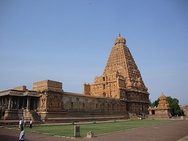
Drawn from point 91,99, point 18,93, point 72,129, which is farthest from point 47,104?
point 72,129

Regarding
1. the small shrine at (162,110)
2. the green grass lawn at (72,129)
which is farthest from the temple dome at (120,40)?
the green grass lawn at (72,129)

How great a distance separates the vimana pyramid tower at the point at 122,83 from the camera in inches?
2299

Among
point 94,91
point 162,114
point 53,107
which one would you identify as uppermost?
point 94,91

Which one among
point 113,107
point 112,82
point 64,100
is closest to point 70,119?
point 64,100

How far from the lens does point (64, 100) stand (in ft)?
128

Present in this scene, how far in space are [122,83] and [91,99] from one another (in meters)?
16.9

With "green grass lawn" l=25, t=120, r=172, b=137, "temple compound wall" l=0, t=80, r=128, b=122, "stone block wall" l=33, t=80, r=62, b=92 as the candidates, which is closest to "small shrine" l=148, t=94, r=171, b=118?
"temple compound wall" l=0, t=80, r=128, b=122

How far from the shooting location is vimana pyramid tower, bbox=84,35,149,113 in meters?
58.4

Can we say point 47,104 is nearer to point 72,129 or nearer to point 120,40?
point 72,129

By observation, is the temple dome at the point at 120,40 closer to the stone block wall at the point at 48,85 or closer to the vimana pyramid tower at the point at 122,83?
the vimana pyramid tower at the point at 122,83

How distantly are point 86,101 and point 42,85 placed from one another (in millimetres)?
11820

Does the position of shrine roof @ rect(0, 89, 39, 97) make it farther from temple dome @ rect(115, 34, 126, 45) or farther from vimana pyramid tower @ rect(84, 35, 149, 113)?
temple dome @ rect(115, 34, 126, 45)

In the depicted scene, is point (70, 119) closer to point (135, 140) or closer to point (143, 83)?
point (135, 140)

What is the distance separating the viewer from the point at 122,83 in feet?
194
